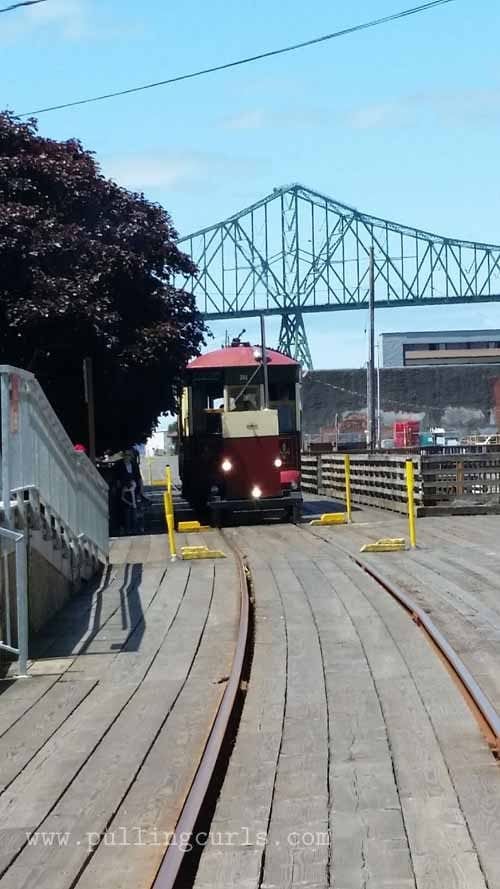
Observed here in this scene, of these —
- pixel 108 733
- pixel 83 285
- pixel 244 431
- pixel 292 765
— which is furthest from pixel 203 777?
pixel 83 285

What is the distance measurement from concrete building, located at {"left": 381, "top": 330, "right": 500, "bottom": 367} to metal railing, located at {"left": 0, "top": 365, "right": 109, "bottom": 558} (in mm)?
95071

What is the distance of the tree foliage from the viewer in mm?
22953

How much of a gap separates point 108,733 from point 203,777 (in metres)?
1.27

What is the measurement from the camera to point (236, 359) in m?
24.8

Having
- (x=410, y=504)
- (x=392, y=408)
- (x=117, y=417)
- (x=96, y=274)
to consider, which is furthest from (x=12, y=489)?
(x=392, y=408)

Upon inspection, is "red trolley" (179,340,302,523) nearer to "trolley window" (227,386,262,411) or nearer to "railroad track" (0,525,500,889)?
"trolley window" (227,386,262,411)

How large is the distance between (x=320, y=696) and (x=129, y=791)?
2.19 meters

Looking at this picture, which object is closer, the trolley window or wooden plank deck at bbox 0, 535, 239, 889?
wooden plank deck at bbox 0, 535, 239, 889

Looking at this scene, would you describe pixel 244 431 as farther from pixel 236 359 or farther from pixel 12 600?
pixel 12 600

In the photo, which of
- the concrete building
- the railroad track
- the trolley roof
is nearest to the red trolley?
the trolley roof

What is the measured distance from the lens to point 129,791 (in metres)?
5.87

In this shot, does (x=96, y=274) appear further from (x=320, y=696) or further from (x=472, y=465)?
(x=320, y=696)

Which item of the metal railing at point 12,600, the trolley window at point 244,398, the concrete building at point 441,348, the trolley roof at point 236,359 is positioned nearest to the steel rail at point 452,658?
the metal railing at point 12,600

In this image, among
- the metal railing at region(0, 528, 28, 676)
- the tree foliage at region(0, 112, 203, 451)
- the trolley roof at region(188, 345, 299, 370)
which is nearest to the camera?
the metal railing at region(0, 528, 28, 676)
